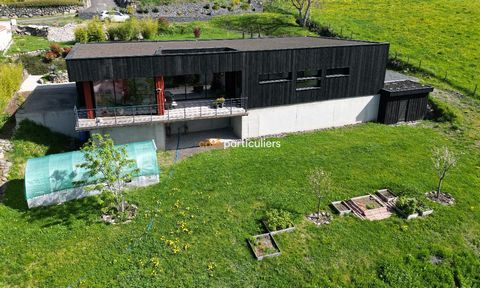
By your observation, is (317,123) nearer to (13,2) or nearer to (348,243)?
(348,243)

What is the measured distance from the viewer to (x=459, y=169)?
2306 centimetres

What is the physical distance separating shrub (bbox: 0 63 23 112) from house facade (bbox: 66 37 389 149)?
6.35m

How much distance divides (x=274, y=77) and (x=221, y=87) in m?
4.11

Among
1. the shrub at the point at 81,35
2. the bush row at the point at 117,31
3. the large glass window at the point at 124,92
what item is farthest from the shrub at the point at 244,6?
the large glass window at the point at 124,92

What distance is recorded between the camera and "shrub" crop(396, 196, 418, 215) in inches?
734

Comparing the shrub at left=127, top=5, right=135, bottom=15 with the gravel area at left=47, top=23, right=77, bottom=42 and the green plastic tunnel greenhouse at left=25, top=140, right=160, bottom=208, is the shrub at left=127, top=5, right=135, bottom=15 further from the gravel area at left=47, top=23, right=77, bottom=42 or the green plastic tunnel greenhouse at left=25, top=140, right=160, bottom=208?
the green plastic tunnel greenhouse at left=25, top=140, right=160, bottom=208

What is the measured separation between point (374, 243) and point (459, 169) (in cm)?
1017

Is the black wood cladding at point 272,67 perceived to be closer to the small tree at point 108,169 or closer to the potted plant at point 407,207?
the small tree at point 108,169

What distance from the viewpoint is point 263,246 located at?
16.6 meters

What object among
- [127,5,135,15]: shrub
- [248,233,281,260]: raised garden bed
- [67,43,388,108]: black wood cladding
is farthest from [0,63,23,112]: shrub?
[127,5,135,15]: shrub

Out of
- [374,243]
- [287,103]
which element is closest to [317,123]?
[287,103]

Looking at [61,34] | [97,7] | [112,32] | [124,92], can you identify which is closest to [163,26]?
Answer: [112,32]

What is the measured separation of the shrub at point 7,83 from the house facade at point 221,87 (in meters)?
6.35

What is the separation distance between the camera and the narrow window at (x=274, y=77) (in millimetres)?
27094
